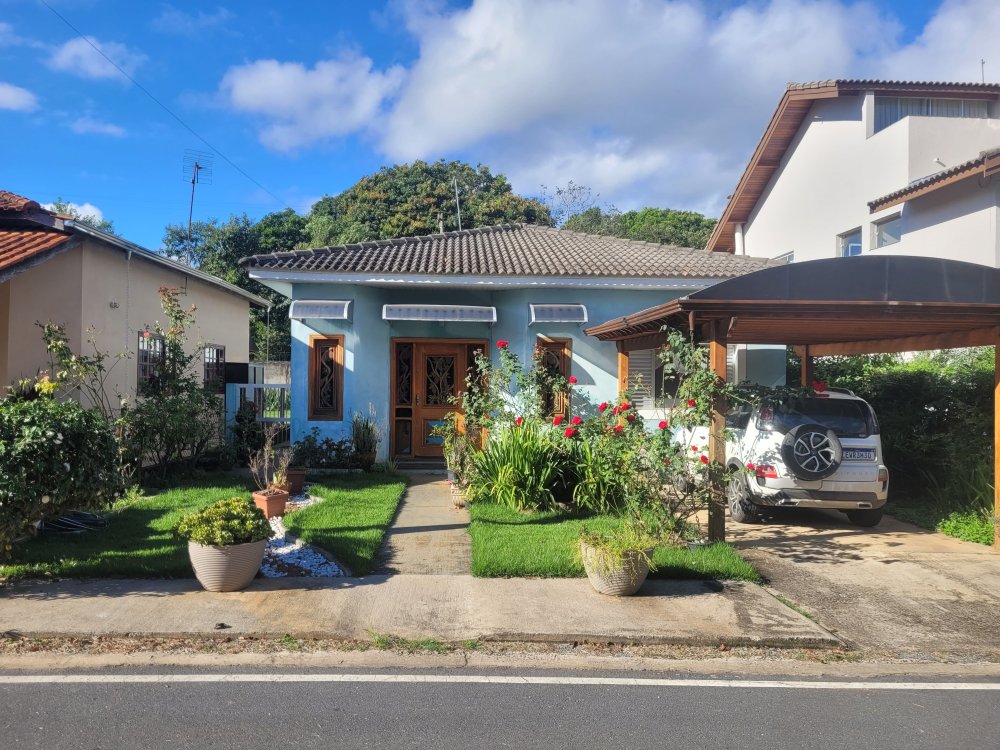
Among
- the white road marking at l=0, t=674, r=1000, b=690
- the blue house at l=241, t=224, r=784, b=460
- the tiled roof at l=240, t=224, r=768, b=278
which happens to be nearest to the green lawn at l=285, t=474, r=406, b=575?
the blue house at l=241, t=224, r=784, b=460

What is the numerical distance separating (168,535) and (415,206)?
2799 cm

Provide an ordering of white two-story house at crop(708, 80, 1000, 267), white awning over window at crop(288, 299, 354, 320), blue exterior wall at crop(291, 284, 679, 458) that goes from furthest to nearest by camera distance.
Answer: white two-story house at crop(708, 80, 1000, 267)
blue exterior wall at crop(291, 284, 679, 458)
white awning over window at crop(288, 299, 354, 320)

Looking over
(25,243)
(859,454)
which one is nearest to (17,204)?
(25,243)

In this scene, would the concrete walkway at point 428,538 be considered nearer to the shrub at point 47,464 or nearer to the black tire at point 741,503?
the shrub at point 47,464

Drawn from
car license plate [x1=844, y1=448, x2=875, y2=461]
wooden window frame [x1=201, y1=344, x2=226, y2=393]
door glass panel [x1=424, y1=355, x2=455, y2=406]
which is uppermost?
wooden window frame [x1=201, y1=344, x2=226, y2=393]

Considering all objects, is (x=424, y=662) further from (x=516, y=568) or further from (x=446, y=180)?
(x=446, y=180)

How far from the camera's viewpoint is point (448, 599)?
234 inches

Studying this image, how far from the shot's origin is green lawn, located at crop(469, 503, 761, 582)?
6668 millimetres

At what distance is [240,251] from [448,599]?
31031 mm

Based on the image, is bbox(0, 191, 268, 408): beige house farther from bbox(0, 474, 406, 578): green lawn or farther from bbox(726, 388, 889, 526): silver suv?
bbox(726, 388, 889, 526): silver suv

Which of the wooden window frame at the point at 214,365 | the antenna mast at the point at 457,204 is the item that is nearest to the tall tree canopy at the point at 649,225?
the antenna mast at the point at 457,204

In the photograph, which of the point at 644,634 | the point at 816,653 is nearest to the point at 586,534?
the point at 644,634

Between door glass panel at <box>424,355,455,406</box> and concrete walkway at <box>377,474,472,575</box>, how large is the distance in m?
2.59

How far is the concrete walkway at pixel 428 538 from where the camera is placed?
6.92 metres
